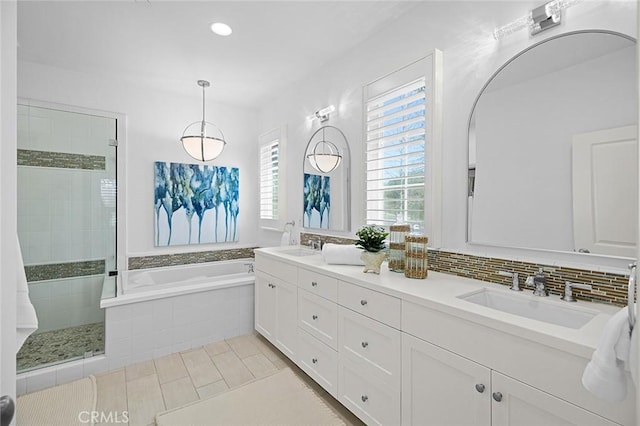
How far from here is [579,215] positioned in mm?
1382

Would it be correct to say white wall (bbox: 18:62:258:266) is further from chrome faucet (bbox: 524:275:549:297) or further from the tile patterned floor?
chrome faucet (bbox: 524:275:549:297)

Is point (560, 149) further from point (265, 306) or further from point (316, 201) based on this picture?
point (265, 306)

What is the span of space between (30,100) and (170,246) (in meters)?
1.95

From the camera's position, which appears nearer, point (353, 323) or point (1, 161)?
point (1, 161)

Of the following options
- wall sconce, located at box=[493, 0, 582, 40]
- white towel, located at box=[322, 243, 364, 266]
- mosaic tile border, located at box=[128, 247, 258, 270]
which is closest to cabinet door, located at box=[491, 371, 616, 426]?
white towel, located at box=[322, 243, 364, 266]

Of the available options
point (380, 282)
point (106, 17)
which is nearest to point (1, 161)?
point (380, 282)

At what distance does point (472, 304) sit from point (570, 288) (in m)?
0.48

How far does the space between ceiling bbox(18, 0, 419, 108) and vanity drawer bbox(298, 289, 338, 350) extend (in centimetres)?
205

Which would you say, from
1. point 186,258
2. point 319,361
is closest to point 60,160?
point 186,258

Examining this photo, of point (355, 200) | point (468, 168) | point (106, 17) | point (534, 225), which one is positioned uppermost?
point (106, 17)

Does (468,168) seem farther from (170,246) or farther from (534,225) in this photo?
(170,246)

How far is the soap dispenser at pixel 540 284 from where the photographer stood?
4.70 feet

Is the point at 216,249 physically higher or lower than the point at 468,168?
lower

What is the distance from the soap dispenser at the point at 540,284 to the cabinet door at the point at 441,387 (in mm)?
526
